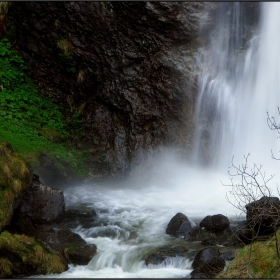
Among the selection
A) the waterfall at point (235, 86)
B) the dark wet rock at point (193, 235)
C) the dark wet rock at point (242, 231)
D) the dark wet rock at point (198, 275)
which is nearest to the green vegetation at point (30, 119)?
the waterfall at point (235, 86)

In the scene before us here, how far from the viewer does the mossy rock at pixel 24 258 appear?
26.3 feet

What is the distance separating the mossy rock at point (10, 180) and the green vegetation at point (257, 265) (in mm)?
5303

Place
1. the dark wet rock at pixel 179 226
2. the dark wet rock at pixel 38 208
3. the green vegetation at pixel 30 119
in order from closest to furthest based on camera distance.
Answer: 1. the dark wet rock at pixel 179 226
2. the dark wet rock at pixel 38 208
3. the green vegetation at pixel 30 119

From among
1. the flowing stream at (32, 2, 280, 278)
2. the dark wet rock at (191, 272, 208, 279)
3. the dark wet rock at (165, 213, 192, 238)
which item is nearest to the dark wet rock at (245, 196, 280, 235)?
the dark wet rock at (191, 272, 208, 279)

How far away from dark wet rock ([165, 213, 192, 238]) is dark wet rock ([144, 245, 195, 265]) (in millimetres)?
923

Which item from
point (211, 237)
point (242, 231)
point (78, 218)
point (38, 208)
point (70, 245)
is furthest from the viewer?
point (78, 218)

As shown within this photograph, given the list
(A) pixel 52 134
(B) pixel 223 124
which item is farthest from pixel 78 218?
(B) pixel 223 124

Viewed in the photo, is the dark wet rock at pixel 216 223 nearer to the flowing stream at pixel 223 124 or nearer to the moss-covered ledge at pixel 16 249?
the flowing stream at pixel 223 124

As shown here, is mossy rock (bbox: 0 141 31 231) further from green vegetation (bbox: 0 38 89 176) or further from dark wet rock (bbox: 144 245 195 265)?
dark wet rock (bbox: 144 245 195 265)

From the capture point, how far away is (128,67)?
1759 cm

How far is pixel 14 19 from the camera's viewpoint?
1881 cm

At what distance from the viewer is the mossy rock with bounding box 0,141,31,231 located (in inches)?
364

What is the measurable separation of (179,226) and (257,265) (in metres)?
3.81

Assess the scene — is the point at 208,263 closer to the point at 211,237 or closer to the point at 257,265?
the point at 257,265
